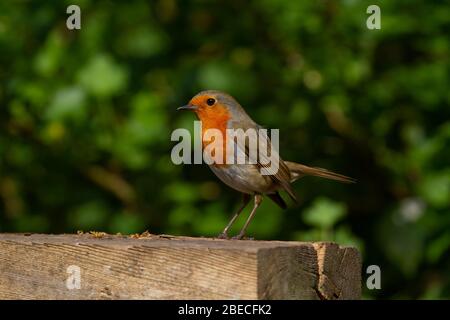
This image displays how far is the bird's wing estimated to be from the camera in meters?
4.76

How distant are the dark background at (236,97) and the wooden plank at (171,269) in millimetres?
2607

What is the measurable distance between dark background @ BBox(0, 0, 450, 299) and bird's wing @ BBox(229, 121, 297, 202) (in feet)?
2.83

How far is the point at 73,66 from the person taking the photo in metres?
5.95

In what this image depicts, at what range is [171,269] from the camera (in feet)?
9.04

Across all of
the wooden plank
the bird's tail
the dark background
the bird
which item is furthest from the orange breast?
the wooden plank

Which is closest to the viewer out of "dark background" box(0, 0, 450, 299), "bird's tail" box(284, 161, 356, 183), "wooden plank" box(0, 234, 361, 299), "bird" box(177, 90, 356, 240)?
"wooden plank" box(0, 234, 361, 299)

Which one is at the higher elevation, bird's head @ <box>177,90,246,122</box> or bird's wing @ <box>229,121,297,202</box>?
bird's head @ <box>177,90,246,122</box>

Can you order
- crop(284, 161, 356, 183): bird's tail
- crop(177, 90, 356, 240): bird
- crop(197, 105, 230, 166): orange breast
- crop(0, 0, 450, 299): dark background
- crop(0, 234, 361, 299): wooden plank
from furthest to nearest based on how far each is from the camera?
crop(0, 0, 450, 299): dark background, crop(284, 161, 356, 183): bird's tail, crop(197, 105, 230, 166): orange breast, crop(177, 90, 356, 240): bird, crop(0, 234, 361, 299): wooden plank

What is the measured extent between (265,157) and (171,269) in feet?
7.04

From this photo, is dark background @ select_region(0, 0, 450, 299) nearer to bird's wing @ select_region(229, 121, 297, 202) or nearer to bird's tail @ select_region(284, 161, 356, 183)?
bird's tail @ select_region(284, 161, 356, 183)

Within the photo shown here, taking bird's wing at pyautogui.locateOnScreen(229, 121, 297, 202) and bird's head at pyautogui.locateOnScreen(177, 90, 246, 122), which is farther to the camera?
bird's head at pyautogui.locateOnScreen(177, 90, 246, 122)

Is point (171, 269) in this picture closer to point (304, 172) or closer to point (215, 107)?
point (215, 107)

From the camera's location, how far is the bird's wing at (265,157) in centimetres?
476

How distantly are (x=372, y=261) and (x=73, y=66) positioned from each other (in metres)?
2.46
